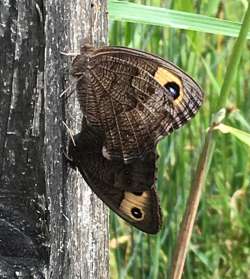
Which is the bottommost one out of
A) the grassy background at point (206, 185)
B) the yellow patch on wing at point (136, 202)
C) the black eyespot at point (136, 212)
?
the grassy background at point (206, 185)

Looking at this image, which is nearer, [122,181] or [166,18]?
[122,181]

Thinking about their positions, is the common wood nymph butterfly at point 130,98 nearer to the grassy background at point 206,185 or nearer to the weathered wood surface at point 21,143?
the weathered wood surface at point 21,143

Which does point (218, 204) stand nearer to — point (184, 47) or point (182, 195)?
point (182, 195)

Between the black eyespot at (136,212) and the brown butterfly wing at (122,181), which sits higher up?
the brown butterfly wing at (122,181)

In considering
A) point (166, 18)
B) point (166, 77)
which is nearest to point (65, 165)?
point (166, 77)

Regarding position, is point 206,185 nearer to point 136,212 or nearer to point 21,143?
point 136,212

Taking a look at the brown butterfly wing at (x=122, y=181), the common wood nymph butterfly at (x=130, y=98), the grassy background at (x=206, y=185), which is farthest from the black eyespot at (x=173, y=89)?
the grassy background at (x=206, y=185)

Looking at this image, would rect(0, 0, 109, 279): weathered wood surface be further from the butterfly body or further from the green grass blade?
the green grass blade
